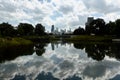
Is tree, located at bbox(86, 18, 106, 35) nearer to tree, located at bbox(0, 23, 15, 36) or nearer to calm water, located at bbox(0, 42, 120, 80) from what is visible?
tree, located at bbox(0, 23, 15, 36)

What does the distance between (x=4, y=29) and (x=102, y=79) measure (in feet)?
487

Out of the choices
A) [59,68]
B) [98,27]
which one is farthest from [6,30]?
[59,68]

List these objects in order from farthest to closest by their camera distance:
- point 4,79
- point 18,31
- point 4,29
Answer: point 18,31 → point 4,29 → point 4,79

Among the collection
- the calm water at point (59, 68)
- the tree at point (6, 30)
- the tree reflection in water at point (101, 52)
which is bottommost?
the tree reflection in water at point (101, 52)

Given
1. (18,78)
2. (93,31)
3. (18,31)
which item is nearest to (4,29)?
(18,31)

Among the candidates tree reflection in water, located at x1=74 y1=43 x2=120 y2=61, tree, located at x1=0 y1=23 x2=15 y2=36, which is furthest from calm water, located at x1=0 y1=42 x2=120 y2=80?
tree, located at x1=0 y1=23 x2=15 y2=36

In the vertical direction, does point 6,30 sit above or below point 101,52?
above

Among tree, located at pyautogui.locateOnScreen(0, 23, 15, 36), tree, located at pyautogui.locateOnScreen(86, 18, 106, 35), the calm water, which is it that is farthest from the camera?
tree, located at pyautogui.locateOnScreen(86, 18, 106, 35)

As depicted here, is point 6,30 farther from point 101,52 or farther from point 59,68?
point 59,68

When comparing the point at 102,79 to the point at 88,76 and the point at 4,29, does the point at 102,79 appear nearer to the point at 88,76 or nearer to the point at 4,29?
the point at 88,76

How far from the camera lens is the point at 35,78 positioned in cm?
2089

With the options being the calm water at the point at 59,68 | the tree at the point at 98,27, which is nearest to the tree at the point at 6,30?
the tree at the point at 98,27

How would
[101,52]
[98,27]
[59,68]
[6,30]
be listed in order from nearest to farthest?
[59,68] → [101,52] → [6,30] → [98,27]

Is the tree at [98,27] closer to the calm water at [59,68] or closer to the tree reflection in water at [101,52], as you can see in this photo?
the tree reflection in water at [101,52]
